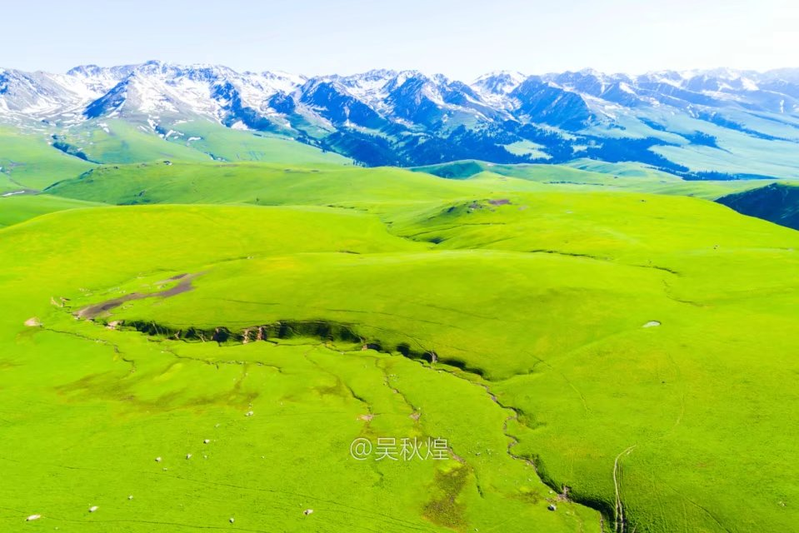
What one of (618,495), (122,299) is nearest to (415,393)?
(618,495)

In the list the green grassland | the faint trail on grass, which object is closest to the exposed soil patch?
the green grassland

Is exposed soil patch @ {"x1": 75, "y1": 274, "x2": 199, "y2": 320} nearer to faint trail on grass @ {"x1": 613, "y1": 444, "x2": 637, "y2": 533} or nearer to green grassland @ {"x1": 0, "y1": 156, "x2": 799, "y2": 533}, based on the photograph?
green grassland @ {"x1": 0, "y1": 156, "x2": 799, "y2": 533}

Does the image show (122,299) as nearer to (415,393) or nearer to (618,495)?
(415,393)

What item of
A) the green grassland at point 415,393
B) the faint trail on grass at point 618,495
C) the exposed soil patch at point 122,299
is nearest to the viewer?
the faint trail on grass at point 618,495

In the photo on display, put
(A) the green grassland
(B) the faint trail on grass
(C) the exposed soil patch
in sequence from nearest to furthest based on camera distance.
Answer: (B) the faint trail on grass < (A) the green grassland < (C) the exposed soil patch

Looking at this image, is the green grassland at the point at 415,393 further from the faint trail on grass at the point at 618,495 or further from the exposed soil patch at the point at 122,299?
the exposed soil patch at the point at 122,299

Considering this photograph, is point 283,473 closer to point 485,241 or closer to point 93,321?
point 93,321

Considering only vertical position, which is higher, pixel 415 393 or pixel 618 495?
pixel 618 495

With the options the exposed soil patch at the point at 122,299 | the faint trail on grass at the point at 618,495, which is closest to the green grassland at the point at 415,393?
the faint trail on grass at the point at 618,495
